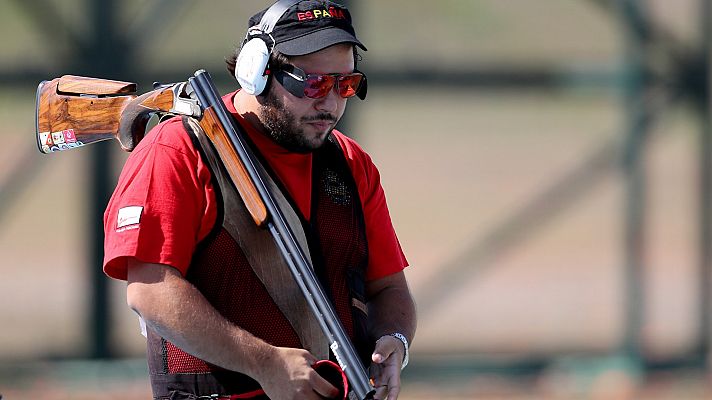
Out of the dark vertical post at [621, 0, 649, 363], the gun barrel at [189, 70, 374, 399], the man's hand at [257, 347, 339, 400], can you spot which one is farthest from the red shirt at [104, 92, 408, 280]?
the dark vertical post at [621, 0, 649, 363]

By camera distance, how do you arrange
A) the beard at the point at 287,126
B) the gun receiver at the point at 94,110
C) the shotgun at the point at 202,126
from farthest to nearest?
1. the gun receiver at the point at 94,110
2. the beard at the point at 287,126
3. the shotgun at the point at 202,126

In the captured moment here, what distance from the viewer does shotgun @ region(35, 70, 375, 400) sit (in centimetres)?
318

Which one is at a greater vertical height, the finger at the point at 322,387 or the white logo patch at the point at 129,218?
the white logo patch at the point at 129,218

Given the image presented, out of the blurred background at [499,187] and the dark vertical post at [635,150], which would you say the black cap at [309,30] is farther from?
the dark vertical post at [635,150]

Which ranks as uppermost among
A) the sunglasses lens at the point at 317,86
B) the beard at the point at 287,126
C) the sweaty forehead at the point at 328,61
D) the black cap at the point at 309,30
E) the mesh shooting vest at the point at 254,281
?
the black cap at the point at 309,30

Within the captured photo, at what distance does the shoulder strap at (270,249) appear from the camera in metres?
3.22

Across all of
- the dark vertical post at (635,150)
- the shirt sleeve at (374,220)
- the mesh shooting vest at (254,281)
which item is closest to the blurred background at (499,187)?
the dark vertical post at (635,150)

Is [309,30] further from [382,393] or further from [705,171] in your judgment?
[705,171]

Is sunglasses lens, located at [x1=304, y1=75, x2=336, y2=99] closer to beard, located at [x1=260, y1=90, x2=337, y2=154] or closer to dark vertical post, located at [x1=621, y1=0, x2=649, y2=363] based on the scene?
beard, located at [x1=260, y1=90, x2=337, y2=154]

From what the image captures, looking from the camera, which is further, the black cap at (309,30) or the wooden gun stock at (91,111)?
the wooden gun stock at (91,111)

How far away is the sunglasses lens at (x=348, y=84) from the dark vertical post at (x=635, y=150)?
4.32 metres

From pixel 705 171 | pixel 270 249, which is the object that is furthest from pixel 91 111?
pixel 705 171

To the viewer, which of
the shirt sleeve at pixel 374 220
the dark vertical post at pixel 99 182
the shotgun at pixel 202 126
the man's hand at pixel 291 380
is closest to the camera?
the man's hand at pixel 291 380

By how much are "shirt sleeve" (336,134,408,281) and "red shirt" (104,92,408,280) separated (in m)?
0.24
